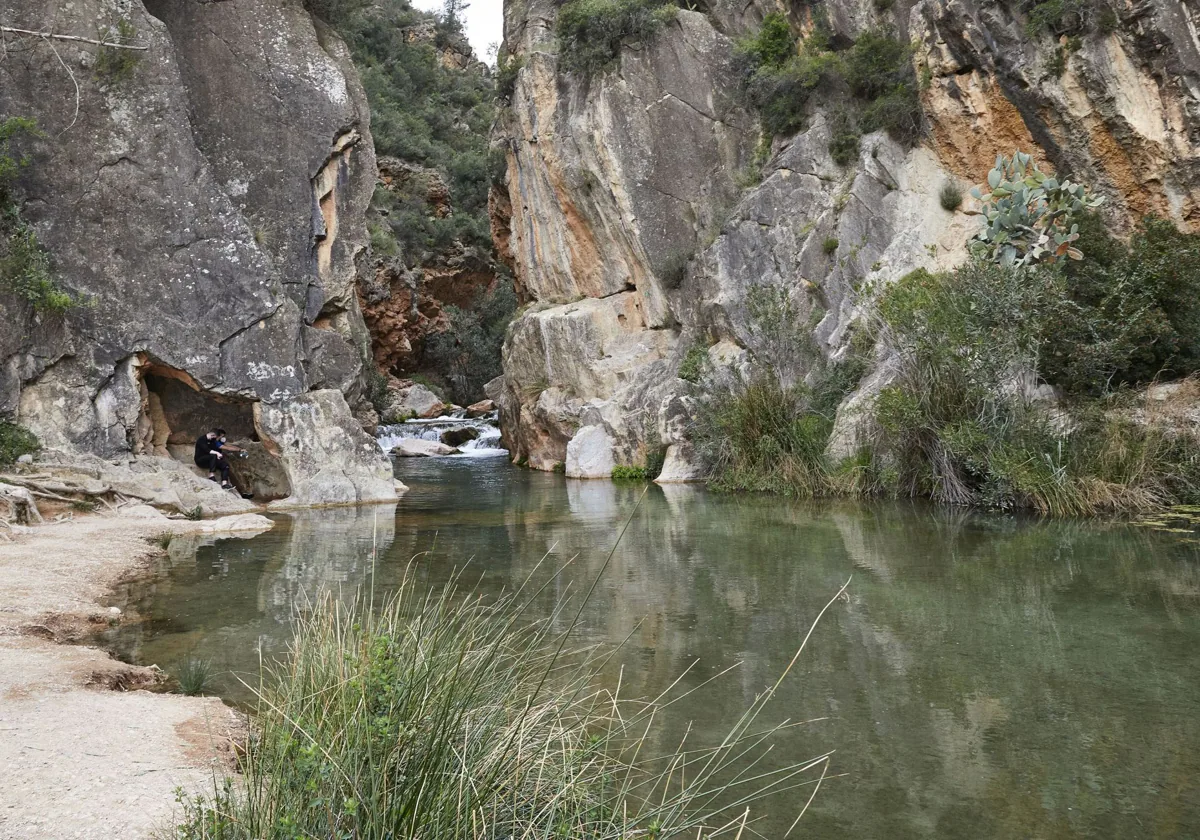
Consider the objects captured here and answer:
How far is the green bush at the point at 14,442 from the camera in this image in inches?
551

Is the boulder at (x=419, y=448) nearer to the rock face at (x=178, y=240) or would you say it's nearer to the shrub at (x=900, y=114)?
the rock face at (x=178, y=240)

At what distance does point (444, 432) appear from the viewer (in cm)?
3338

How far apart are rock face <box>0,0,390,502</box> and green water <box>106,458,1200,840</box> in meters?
5.62

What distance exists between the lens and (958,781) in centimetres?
378

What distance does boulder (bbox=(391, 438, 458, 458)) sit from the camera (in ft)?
100

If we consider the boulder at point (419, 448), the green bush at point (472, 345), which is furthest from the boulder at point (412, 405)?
the boulder at point (419, 448)

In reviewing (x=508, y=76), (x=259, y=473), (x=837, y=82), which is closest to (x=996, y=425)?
(x=259, y=473)

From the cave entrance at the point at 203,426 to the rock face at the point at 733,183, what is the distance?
324 inches

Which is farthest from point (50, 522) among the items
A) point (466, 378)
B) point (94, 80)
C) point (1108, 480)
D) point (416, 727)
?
point (466, 378)

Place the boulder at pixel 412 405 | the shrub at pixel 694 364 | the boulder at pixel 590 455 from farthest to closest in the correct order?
the boulder at pixel 412 405
the boulder at pixel 590 455
the shrub at pixel 694 364

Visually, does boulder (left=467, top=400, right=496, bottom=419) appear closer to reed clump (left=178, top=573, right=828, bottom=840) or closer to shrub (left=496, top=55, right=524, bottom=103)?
shrub (left=496, top=55, right=524, bottom=103)

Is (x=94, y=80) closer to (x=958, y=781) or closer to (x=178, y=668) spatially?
(x=178, y=668)

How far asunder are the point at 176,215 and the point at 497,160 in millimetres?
17805

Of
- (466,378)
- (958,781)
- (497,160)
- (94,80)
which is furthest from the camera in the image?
(466,378)
